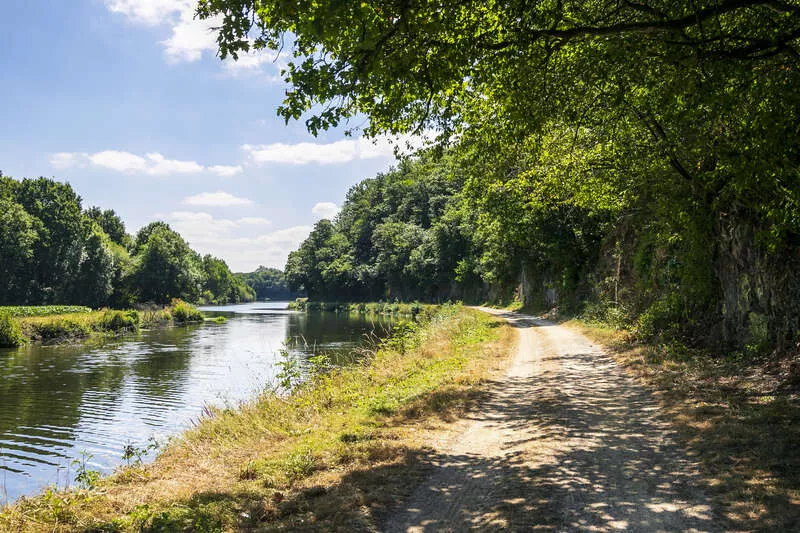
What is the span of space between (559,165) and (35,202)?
254 ft

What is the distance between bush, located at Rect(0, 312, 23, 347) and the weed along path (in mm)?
36744

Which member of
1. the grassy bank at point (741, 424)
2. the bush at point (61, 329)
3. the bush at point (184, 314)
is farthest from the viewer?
the bush at point (184, 314)

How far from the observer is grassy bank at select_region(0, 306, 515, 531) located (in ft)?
16.9

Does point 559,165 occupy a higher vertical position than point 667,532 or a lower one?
higher

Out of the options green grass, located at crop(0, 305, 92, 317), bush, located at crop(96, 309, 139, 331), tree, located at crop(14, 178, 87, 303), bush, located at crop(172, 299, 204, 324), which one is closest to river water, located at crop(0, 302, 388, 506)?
bush, located at crop(96, 309, 139, 331)

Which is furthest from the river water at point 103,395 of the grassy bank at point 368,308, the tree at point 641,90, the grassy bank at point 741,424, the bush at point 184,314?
the grassy bank at point 368,308

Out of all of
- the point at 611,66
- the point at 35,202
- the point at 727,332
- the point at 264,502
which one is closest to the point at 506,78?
the point at 611,66

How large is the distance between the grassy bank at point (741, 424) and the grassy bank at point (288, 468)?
3.29 metres

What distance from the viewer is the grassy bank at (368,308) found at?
66.2 meters

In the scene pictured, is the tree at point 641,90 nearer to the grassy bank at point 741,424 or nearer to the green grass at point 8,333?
the grassy bank at point 741,424

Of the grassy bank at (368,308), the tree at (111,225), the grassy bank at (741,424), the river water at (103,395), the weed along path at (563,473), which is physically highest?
the tree at (111,225)

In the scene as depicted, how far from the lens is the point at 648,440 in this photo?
696 cm

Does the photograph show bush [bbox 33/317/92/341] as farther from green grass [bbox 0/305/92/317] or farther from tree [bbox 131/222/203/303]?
tree [bbox 131/222/203/303]

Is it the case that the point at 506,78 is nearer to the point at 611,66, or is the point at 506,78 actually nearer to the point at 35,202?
the point at 611,66
